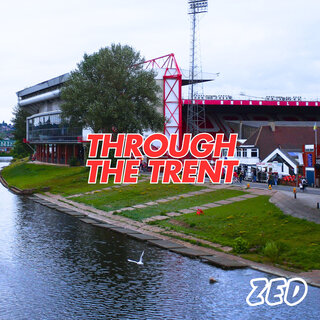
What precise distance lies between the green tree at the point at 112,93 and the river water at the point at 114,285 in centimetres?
3602

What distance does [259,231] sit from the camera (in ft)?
91.9

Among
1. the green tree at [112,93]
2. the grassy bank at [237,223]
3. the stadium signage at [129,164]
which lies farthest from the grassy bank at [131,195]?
the green tree at [112,93]

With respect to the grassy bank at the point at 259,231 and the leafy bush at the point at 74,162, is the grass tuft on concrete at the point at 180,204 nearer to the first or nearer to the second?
the grassy bank at the point at 259,231

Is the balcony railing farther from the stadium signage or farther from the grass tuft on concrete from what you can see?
the grass tuft on concrete

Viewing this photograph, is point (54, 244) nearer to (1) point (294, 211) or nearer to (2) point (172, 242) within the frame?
(2) point (172, 242)

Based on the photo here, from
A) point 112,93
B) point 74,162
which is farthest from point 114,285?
point 74,162

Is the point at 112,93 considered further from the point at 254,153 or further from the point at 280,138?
the point at 280,138

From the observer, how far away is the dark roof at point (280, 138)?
75256 mm

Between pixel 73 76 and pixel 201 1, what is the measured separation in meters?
34.3

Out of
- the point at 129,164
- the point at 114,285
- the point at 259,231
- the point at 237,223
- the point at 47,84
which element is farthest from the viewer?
the point at 47,84

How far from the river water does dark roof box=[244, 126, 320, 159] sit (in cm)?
4878

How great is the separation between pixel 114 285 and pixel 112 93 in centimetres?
4767

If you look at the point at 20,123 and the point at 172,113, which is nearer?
the point at 172,113

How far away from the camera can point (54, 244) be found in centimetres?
2891
